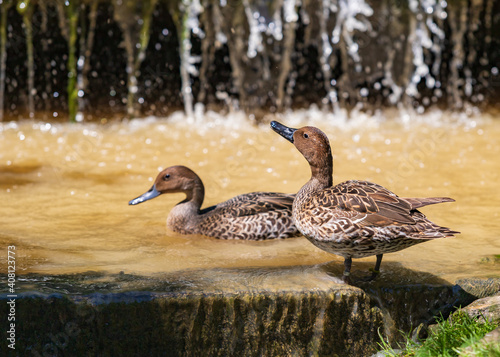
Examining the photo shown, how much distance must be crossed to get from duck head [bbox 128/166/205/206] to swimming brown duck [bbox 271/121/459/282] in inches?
74.6

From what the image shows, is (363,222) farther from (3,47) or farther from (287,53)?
(3,47)

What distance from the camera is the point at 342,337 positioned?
3.87m

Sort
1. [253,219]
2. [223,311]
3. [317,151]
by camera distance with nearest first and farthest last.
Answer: [223,311]
[317,151]
[253,219]

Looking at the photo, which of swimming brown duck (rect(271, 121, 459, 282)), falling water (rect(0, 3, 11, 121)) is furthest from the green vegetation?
falling water (rect(0, 3, 11, 121))

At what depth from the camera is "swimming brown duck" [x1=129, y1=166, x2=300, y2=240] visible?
17.9ft

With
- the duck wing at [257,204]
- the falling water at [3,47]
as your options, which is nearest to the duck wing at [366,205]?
the duck wing at [257,204]

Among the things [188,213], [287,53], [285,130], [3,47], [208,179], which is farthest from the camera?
[287,53]

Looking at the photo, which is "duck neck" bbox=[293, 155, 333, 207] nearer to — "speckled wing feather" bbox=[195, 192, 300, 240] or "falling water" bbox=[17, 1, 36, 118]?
"speckled wing feather" bbox=[195, 192, 300, 240]

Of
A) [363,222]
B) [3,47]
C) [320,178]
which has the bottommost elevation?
[363,222]

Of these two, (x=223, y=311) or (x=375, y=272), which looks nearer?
(x=223, y=311)

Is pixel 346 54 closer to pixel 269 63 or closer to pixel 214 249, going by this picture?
pixel 269 63

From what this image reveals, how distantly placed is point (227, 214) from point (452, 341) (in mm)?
2487

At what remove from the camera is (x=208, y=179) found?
7312 mm

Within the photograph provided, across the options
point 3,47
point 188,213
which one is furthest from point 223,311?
point 3,47
